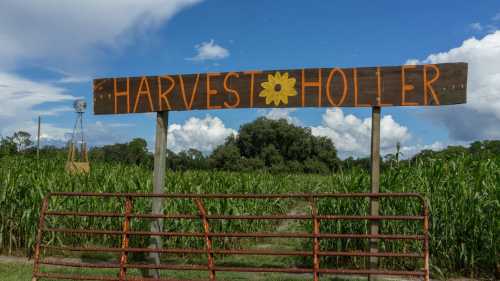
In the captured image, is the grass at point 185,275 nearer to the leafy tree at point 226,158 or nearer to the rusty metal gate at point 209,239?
the rusty metal gate at point 209,239

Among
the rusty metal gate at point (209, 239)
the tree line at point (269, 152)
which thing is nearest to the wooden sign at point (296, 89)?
the rusty metal gate at point (209, 239)

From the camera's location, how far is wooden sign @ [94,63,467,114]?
562 centimetres

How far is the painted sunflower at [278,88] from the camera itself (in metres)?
5.96

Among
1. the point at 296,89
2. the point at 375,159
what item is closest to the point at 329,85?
the point at 296,89

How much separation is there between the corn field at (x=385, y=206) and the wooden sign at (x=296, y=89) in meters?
1.88

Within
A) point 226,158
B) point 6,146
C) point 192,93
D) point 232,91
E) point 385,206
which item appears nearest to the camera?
point 232,91

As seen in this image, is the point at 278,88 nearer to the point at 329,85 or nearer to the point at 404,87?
the point at 329,85

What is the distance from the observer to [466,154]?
880 centimetres

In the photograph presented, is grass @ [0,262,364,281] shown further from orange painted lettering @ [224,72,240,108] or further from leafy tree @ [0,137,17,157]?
leafy tree @ [0,137,17,157]

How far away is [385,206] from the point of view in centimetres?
684

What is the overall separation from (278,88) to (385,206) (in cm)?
253

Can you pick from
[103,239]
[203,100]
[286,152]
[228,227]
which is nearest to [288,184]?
[228,227]

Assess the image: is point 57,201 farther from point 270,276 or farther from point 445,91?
point 445,91

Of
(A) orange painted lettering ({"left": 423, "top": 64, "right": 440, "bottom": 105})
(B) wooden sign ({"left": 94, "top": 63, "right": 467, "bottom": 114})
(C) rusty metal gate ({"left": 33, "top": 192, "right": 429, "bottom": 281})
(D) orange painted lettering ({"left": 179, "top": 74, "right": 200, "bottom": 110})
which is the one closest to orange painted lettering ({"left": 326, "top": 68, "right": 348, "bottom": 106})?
(B) wooden sign ({"left": 94, "top": 63, "right": 467, "bottom": 114})
